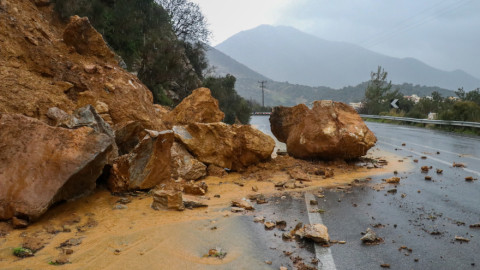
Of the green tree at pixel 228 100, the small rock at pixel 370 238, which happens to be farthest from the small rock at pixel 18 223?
the green tree at pixel 228 100

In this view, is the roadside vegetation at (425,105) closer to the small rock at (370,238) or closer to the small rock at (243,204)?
the small rock at (243,204)

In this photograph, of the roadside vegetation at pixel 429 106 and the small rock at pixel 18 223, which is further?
the roadside vegetation at pixel 429 106

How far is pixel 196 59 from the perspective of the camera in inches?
1180

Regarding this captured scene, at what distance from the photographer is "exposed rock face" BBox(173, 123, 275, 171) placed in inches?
336

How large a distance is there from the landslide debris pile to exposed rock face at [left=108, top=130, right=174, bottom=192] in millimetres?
19

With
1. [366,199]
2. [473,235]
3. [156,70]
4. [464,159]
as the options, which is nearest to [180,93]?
[156,70]

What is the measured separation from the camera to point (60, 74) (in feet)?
28.8

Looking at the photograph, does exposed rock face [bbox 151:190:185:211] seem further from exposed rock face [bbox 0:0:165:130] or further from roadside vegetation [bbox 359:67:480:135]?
roadside vegetation [bbox 359:67:480:135]

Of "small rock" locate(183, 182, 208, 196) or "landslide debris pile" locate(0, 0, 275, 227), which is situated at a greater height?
"landslide debris pile" locate(0, 0, 275, 227)

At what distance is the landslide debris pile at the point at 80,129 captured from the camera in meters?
5.14

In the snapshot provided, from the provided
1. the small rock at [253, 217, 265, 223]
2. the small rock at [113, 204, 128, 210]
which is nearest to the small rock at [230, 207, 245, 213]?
the small rock at [253, 217, 265, 223]

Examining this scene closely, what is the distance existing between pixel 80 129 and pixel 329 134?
20.3 feet

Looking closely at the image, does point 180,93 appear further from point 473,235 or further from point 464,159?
point 473,235

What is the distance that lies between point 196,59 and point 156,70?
1220cm
